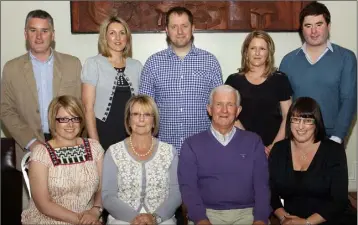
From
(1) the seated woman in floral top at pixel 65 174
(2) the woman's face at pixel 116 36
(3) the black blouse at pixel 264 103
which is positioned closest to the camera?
(1) the seated woman in floral top at pixel 65 174

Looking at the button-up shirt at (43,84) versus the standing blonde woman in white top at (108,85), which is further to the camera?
the button-up shirt at (43,84)

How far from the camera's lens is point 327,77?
10.8 feet

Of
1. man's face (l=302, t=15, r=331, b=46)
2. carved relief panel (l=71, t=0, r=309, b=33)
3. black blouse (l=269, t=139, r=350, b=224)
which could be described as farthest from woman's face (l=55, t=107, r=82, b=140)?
man's face (l=302, t=15, r=331, b=46)

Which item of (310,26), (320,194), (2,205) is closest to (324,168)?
(320,194)

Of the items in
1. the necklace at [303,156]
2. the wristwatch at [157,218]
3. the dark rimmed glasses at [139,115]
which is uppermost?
the dark rimmed glasses at [139,115]

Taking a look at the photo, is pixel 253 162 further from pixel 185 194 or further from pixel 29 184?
pixel 29 184

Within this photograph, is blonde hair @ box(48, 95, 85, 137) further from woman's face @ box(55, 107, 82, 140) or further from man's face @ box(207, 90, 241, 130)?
man's face @ box(207, 90, 241, 130)

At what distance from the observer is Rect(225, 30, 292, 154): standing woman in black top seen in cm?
319

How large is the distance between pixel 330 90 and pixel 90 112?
1.68m

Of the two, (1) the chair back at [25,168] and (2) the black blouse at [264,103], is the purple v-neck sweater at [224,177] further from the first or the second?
(1) the chair back at [25,168]

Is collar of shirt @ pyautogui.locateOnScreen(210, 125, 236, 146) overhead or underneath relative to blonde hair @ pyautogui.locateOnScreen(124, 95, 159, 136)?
underneath

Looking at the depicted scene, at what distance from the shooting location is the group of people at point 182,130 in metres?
2.76

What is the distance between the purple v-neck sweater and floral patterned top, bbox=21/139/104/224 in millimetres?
547

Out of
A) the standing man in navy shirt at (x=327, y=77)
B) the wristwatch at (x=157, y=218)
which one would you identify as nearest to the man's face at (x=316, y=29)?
the standing man in navy shirt at (x=327, y=77)
